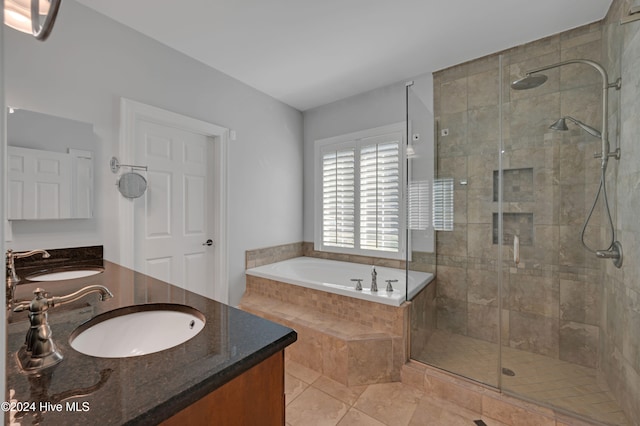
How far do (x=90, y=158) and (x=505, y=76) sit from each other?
3.28 m

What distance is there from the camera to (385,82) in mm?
2957

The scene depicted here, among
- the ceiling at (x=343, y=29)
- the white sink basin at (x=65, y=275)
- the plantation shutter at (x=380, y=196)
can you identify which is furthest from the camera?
the plantation shutter at (x=380, y=196)

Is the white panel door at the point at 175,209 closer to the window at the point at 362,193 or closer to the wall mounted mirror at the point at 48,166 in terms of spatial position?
the wall mounted mirror at the point at 48,166

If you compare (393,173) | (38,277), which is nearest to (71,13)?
(38,277)

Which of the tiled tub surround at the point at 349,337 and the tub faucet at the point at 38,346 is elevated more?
the tub faucet at the point at 38,346

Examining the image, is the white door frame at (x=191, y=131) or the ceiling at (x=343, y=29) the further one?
the white door frame at (x=191, y=131)

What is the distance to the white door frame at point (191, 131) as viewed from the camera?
206 centimetres

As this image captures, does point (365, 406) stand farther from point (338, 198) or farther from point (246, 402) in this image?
point (338, 198)

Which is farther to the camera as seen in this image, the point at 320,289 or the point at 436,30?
the point at 320,289

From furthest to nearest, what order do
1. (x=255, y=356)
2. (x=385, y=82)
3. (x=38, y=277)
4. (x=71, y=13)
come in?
(x=385, y=82) → (x=71, y=13) → (x=38, y=277) → (x=255, y=356)

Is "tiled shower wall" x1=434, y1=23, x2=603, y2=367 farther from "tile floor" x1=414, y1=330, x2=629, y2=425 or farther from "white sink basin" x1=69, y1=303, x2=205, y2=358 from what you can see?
"white sink basin" x1=69, y1=303, x2=205, y2=358

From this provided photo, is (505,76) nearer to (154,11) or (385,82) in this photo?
(385,82)

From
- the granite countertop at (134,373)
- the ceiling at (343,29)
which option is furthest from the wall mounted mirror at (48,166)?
the granite countertop at (134,373)

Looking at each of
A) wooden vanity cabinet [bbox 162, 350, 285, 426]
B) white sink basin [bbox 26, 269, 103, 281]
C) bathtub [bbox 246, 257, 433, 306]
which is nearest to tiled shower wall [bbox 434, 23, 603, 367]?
bathtub [bbox 246, 257, 433, 306]
